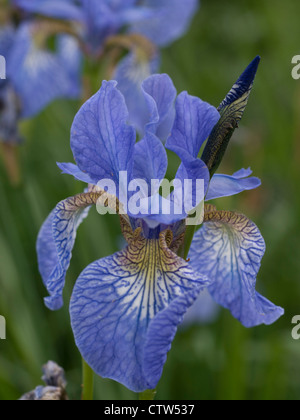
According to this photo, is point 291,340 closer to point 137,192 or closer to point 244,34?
point 137,192

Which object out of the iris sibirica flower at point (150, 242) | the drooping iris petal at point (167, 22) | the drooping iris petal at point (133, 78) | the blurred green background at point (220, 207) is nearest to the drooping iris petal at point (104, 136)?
the iris sibirica flower at point (150, 242)

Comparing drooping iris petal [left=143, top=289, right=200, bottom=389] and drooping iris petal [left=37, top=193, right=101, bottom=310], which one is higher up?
drooping iris petal [left=37, top=193, right=101, bottom=310]

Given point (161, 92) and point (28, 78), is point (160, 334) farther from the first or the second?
point (28, 78)

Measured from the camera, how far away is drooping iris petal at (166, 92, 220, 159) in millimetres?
913

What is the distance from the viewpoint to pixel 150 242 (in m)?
0.92

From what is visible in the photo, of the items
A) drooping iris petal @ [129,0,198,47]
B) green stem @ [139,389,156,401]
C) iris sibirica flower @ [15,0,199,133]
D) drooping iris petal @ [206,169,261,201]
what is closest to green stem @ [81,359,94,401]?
green stem @ [139,389,156,401]

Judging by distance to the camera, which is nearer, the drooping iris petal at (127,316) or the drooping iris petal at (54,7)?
the drooping iris petal at (127,316)

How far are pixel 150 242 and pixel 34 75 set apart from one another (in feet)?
4.29

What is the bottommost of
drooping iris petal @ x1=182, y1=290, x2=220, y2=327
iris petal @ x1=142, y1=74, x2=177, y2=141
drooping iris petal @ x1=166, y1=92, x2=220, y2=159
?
drooping iris petal @ x1=182, y1=290, x2=220, y2=327

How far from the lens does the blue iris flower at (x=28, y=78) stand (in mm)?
1995

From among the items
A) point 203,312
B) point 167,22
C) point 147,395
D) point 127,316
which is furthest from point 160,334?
point 167,22

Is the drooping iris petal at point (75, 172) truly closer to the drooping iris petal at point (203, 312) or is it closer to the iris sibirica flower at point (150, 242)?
the iris sibirica flower at point (150, 242)

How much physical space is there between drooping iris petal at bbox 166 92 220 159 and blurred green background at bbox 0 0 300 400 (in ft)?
2.23

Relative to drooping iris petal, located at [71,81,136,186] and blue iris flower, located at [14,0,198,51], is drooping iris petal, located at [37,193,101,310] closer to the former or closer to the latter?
drooping iris petal, located at [71,81,136,186]
